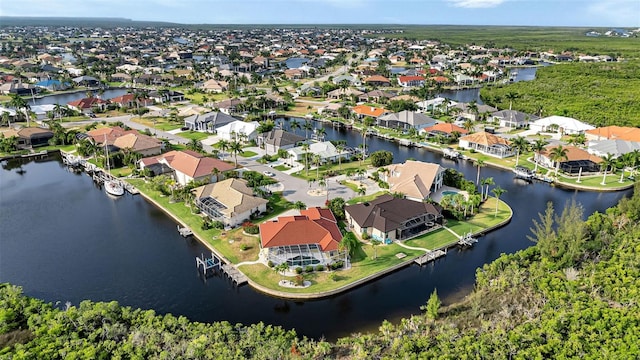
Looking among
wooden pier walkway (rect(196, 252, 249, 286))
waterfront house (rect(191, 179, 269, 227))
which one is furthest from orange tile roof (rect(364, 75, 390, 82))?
wooden pier walkway (rect(196, 252, 249, 286))

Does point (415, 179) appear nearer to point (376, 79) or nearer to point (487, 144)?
point (487, 144)

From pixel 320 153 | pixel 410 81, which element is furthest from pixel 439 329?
pixel 410 81

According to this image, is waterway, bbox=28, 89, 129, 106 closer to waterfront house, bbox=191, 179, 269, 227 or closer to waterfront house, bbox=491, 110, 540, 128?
waterfront house, bbox=191, 179, 269, 227

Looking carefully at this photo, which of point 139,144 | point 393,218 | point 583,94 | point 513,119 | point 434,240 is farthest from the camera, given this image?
point 583,94

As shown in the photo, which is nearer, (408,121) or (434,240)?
(434,240)

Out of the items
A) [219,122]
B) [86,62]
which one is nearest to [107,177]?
[219,122]

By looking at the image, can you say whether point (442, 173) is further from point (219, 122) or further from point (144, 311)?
point (219, 122)

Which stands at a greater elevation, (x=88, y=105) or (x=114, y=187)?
(x=88, y=105)

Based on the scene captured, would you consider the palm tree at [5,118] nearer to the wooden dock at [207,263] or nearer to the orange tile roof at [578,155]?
the wooden dock at [207,263]
